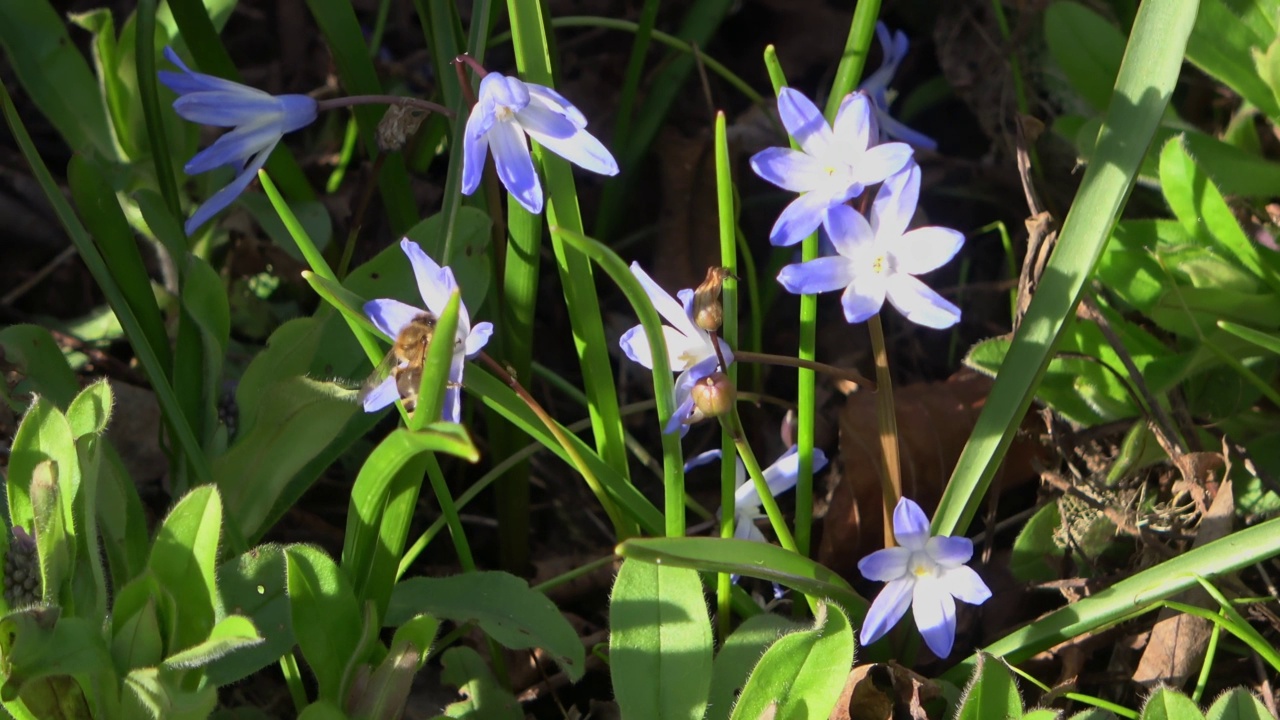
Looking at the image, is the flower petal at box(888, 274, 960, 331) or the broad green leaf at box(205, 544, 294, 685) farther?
the broad green leaf at box(205, 544, 294, 685)

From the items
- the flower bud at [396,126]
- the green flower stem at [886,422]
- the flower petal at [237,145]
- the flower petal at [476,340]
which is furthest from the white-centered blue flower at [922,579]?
the flower petal at [237,145]

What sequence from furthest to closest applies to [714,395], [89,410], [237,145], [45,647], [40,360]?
[40,360] < [237,145] < [89,410] < [714,395] < [45,647]

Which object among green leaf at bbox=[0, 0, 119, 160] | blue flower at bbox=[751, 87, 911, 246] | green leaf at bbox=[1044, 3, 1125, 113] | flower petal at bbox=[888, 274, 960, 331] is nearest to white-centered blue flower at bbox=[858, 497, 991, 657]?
flower petal at bbox=[888, 274, 960, 331]

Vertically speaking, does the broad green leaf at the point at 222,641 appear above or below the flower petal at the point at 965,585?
below

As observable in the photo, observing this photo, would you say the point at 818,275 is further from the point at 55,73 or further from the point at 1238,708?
the point at 55,73

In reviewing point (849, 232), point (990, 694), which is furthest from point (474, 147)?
point (990, 694)

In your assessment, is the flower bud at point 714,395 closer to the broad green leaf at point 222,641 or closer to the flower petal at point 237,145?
the broad green leaf at point 222,641

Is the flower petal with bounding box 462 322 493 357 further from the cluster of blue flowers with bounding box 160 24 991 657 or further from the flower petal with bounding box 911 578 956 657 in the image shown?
the flower petal with bounding box 911 578 956 657
